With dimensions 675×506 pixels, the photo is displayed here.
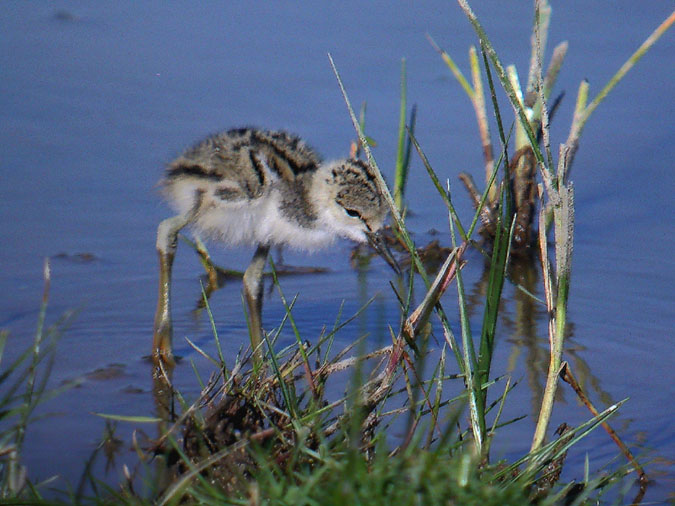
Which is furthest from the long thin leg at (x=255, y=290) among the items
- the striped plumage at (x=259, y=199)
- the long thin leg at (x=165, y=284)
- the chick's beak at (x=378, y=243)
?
the chick's beak at (x=378, y=243)

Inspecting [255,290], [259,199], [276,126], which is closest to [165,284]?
[255,290]

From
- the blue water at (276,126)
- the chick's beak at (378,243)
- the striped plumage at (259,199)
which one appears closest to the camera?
the blue water at (276,126)

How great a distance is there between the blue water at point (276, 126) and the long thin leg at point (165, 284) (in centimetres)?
9

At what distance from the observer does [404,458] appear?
1.92 meters

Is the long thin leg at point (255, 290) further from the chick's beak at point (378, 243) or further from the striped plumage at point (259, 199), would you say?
the chick's beak at point (378, 243)

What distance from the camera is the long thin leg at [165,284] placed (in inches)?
145

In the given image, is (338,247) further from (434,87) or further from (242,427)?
(242,427)

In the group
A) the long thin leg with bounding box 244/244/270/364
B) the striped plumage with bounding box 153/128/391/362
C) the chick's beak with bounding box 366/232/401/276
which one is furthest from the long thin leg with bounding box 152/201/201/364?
the chick's beak with bounding box 366/232/401/276

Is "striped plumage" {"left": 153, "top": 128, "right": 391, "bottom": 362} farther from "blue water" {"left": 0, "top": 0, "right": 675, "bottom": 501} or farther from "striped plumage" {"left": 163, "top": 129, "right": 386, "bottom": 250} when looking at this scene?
"blue water" {"left": 0, "top": 0, "right": 675, "bottom": 501}

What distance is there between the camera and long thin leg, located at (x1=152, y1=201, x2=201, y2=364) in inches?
145

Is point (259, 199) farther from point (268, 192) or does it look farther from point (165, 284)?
point (165, 284)

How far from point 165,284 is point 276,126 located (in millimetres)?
1790

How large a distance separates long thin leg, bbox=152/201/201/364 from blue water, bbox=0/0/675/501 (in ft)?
0.30

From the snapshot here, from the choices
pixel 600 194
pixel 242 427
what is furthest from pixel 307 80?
pixel 242 427
